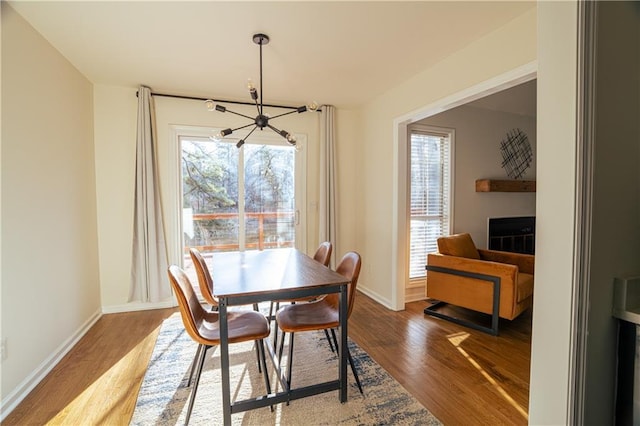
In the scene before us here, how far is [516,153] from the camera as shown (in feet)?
14.9

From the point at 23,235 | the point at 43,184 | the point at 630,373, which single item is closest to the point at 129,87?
the point at 43,184

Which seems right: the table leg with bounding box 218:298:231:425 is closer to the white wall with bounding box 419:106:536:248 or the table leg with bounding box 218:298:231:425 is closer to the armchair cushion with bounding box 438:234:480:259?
the armchair cushion with bounding box 438:234:480:259

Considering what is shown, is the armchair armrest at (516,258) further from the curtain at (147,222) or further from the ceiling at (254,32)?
the curtain at (147,222)

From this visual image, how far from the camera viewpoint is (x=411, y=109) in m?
3.26

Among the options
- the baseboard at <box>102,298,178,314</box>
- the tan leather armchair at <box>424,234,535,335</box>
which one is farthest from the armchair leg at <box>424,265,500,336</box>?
the baseboard at <box>102,298,178,314</box>

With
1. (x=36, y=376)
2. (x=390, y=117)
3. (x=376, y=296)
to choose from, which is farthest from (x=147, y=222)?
(x=390, y=117)

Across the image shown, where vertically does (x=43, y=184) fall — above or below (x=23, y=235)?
above

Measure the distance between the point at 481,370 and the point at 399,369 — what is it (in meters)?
0.63

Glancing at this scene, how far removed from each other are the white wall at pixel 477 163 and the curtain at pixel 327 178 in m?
1.36

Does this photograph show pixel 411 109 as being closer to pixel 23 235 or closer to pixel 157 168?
pixel 157 168

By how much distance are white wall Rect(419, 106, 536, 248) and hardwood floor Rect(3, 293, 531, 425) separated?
55.5 inches

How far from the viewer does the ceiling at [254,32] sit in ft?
6.67

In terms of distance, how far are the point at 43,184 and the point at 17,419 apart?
63.8 inches

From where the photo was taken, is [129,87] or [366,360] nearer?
[366,360]
